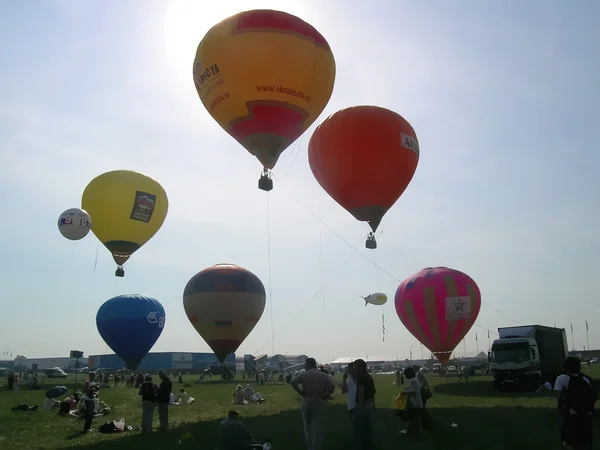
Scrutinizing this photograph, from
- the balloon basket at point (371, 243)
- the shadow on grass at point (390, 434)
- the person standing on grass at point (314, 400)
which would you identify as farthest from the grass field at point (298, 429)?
the balloon basket at point (371, 243)

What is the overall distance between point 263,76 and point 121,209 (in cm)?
1348

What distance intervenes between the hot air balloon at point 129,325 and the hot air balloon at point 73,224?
1017 centimetres

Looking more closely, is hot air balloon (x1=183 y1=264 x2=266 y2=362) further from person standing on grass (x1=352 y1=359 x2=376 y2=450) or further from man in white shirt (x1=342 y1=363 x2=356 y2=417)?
person standing on grass (x1=352 y1=359 x2=376 y2=450)

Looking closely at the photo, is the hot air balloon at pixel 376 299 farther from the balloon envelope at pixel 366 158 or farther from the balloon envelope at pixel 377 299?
the balloon envelope at pixel 366 158

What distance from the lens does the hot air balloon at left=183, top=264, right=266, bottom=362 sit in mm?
28406

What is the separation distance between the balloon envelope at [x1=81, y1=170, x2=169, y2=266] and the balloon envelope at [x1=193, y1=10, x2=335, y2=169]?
10.6 metres

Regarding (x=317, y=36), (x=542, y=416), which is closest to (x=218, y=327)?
(x=317, y=36)

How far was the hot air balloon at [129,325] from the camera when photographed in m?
34.5

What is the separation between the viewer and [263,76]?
63.6ft

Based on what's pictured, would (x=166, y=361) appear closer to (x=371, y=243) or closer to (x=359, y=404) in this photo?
(x=371, y=243)

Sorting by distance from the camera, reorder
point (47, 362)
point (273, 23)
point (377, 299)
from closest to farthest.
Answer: point (273, 23), point (377, 299), point (47, 362)


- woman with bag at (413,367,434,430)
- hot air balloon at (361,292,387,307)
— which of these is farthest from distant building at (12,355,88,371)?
woman with bag at (413,367,434,430)

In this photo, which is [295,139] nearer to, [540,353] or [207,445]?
[207,445]

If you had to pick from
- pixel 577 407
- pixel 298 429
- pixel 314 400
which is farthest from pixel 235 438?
pixel 298 429
